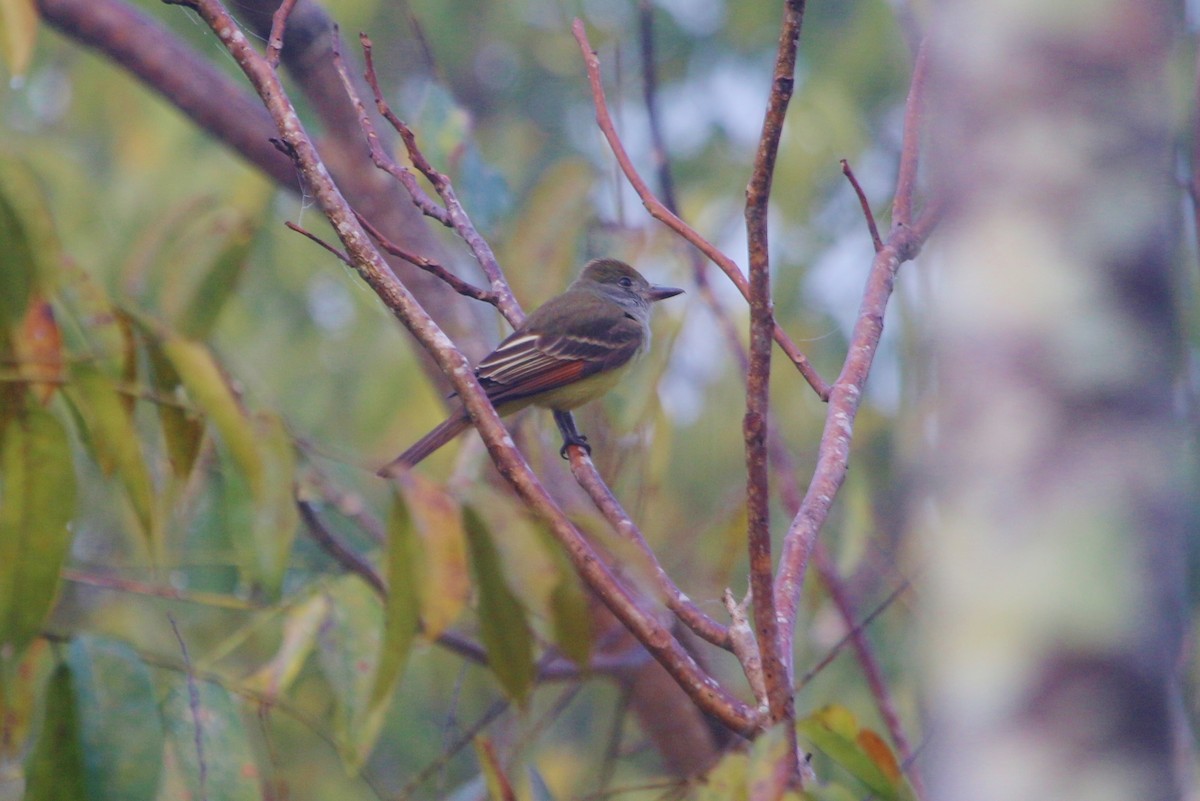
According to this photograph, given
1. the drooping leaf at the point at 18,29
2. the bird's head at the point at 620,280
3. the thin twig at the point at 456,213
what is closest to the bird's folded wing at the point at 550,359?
the bird's head at the point at 620,280

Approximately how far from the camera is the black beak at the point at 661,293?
19.1ft

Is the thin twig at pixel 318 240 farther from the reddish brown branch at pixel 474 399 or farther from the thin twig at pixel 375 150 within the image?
the thin twig at pixel 375 150

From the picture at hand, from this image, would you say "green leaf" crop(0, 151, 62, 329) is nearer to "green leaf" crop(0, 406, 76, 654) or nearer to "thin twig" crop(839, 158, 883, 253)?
"green leaf" crop(0, 406, 76, 654)

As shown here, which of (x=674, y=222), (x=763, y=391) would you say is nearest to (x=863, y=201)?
(x=674, y=222)

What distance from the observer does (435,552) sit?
227 centimetres

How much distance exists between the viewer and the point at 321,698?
6.55 metres

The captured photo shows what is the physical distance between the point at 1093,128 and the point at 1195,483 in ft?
7.32

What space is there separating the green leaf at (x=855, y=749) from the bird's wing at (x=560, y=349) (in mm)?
2308

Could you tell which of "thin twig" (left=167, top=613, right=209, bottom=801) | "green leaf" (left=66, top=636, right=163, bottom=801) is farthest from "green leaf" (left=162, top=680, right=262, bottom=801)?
"green leaf" (left=66, top=636, right=163, bottom=801)

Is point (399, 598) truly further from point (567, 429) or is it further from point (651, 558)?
point (567, 429)

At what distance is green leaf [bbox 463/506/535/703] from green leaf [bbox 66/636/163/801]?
2.28 feet

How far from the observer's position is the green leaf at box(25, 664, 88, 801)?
236 cm

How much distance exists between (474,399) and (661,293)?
359cm

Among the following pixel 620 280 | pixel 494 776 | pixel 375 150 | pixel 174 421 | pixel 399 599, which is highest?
pixel 620 280
